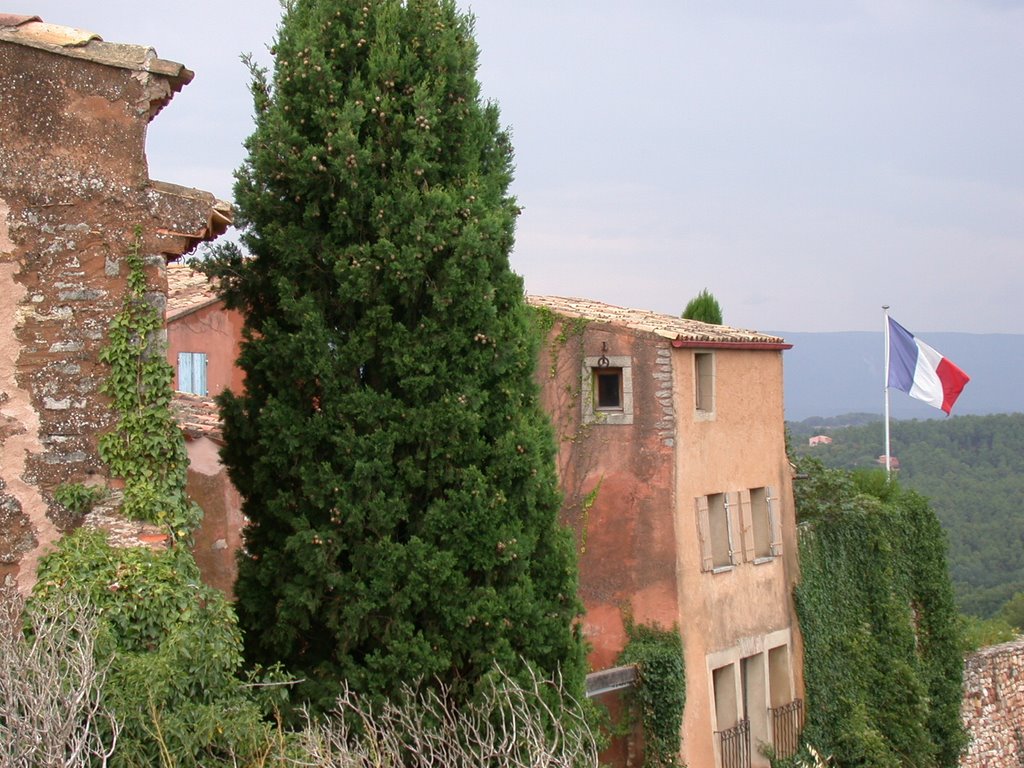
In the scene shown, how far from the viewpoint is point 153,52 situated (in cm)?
789

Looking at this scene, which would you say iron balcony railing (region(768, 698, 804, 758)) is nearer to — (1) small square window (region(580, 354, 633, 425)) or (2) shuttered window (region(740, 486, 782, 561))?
(2) shuttered window (region(740, 486, 782, 561))

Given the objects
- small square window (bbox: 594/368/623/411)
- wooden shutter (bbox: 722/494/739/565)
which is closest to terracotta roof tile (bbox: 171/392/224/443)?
small square window (bbox: 594/368/623/411)

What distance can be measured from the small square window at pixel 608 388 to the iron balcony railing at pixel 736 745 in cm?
442

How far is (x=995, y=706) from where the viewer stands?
23.8 meters

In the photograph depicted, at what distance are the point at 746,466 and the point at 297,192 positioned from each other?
33.4 feet

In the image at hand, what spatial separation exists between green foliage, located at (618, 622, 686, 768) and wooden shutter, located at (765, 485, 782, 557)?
2968 millimetres

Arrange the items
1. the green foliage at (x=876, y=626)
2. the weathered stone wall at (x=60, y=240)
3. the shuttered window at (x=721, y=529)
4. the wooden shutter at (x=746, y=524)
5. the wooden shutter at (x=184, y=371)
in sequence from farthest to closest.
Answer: the green foliage at (x=876, y=626)
the wooden shutter at (x=746, y=524)
the shuttered window at (x=721, y=529)
the wooden shutter at (x=184, y=371)
the weathered stone wall at (x=60, y=240)

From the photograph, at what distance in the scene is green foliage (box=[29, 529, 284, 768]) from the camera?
6441 millimetres

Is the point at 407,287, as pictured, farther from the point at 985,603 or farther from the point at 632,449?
the point at 985,603

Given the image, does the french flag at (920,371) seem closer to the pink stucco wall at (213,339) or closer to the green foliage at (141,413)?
the pink stucco wall at (213,339)

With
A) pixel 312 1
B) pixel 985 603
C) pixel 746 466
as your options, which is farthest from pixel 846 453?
pixel 312 1

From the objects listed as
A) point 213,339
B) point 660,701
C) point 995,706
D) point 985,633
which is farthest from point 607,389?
point 985,633

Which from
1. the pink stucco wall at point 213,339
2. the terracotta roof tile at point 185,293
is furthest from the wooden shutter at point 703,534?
the terracotta roof tile at point 185,293

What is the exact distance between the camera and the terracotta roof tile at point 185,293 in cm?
1742
